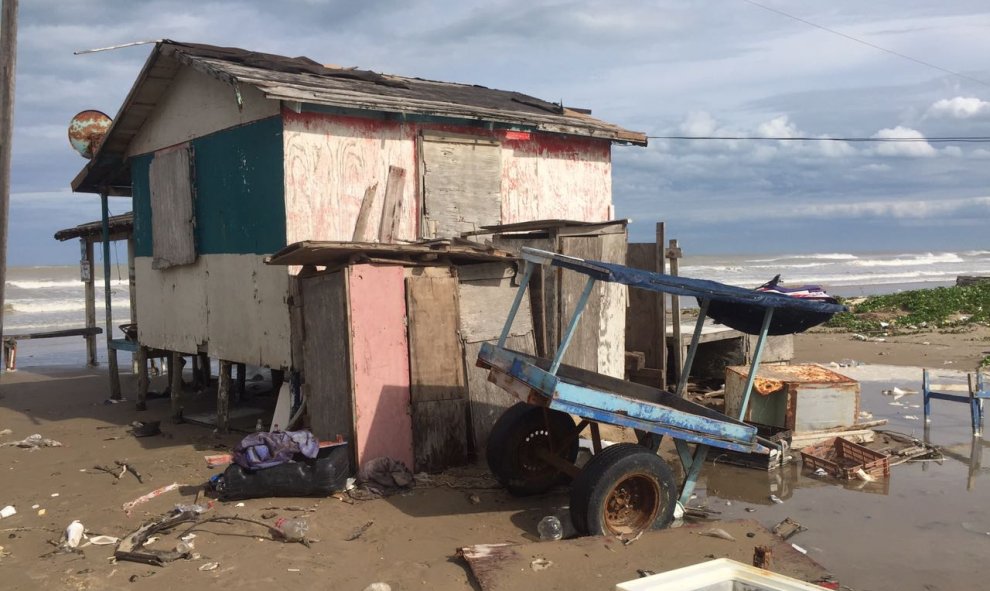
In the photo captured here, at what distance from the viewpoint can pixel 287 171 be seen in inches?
350

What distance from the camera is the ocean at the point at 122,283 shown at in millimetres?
23672

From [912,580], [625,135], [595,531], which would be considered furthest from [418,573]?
[625,135]

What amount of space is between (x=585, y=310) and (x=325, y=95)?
391 cm

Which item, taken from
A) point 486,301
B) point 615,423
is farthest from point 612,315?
point 615,423

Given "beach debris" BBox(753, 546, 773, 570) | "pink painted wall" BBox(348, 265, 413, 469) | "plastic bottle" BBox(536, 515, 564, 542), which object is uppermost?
"pink painted wall" BBox(348, 265, 413, 469)

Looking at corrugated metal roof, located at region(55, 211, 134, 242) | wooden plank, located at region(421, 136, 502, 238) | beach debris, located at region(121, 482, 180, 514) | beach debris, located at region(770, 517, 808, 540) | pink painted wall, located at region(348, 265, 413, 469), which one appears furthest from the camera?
corrugated metal roof, located at region(55, 211, 134, 242)

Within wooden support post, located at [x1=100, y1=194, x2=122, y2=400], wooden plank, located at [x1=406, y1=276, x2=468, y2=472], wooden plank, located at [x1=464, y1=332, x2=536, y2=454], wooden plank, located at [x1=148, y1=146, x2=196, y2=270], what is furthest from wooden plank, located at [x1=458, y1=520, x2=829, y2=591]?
wooden support post, located at [x1=100, y1=194, x2=122, y2=400]

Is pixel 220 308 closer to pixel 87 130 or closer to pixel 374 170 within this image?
pixel 374 170

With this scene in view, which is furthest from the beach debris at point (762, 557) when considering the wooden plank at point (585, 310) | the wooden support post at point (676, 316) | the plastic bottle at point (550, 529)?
the wooden support post at point (676, 316)

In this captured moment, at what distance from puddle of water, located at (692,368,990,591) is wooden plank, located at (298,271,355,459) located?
11.7ft

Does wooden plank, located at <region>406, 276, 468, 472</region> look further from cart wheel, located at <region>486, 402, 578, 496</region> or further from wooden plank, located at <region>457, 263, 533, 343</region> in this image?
cart wheel, located at <region>486, 402, 578, 496</region>

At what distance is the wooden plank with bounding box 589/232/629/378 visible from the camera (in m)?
9.63

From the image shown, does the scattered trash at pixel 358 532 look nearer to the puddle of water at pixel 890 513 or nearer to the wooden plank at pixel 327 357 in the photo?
the wooden plank at pixel 327 357

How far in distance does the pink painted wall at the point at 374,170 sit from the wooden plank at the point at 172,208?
8.93 feet
